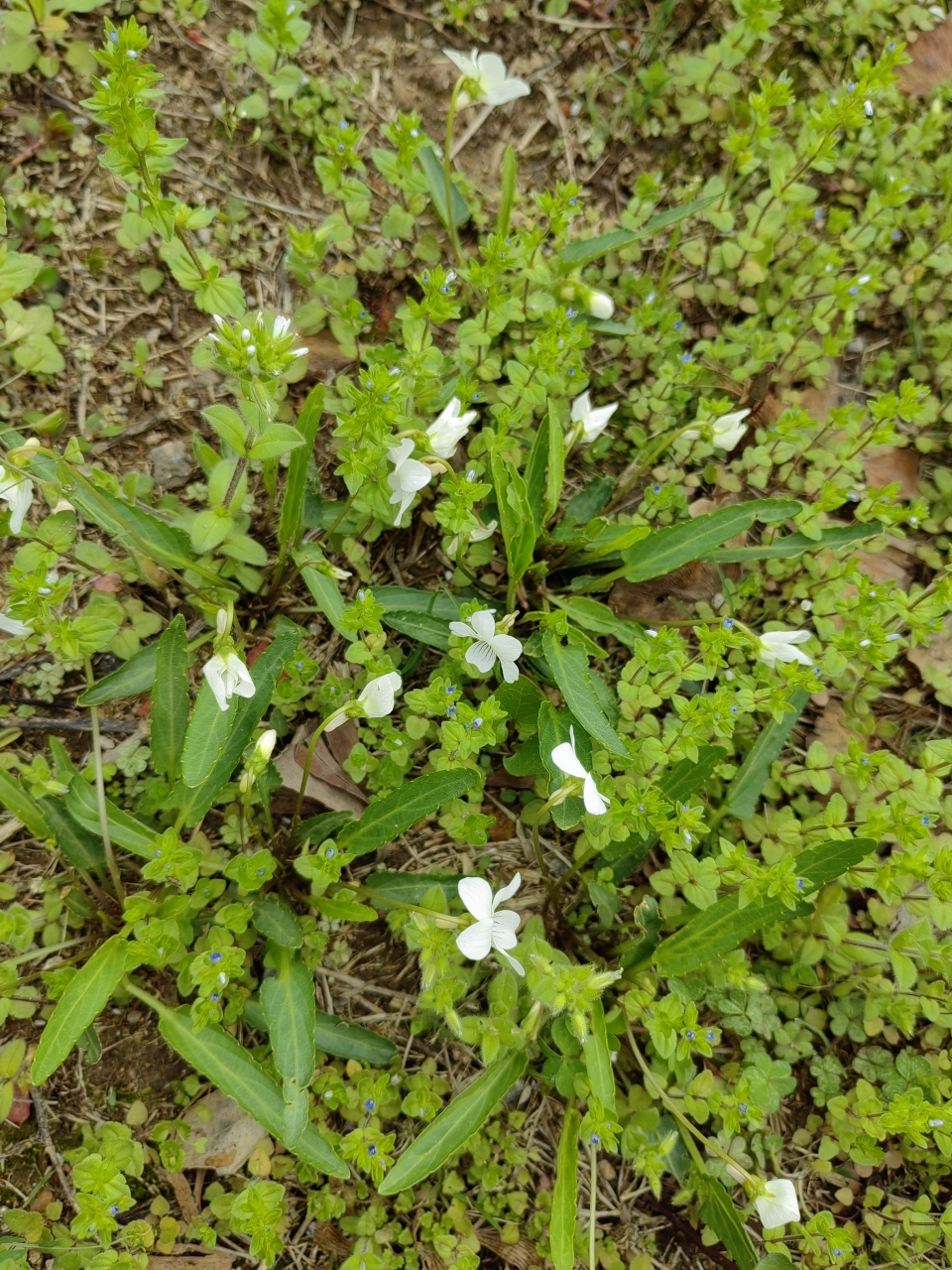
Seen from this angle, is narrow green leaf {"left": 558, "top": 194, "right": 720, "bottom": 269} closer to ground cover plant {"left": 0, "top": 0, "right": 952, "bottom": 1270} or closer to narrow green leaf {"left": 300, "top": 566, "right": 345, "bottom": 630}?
ground cover plant {"left": 0, "top": 0, "right": 952, "bottom": 1270}

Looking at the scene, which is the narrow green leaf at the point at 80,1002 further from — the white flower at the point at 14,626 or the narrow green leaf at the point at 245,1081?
the white flower at the point at 14,626

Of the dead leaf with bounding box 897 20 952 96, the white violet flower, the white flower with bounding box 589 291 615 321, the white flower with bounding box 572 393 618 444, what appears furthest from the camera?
the dead leaf with bounding box 897 20 952 96

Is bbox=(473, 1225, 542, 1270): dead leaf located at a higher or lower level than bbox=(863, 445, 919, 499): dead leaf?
lower

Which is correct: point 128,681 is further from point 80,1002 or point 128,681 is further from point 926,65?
point 926,65

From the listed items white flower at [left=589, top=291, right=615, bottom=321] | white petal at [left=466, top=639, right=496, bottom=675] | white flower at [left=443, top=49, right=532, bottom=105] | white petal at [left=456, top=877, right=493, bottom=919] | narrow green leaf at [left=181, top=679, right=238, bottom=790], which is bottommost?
white petal at [left=456, top=877, right=493, bottom=919]

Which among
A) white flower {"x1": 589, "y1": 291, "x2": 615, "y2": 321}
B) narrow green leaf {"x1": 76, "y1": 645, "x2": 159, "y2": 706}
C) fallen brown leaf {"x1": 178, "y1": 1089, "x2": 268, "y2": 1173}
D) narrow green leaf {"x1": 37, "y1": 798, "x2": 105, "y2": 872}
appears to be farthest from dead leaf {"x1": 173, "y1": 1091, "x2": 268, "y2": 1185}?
white flower {"x1": 589, "y1": 291, "x2": 615, "y2": 321}

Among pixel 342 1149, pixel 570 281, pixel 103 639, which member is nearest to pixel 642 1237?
pixel 342 1149

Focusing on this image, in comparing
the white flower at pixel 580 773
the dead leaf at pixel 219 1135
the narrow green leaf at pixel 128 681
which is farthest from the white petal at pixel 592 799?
the dead leaf at pixel 219 1135
